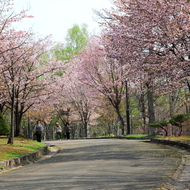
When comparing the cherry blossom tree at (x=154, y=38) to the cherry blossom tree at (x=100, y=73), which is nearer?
the cherry blossom tree at (x=154, y=38)

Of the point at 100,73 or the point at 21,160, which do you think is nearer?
the point at 21,160

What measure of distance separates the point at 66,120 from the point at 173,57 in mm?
41643

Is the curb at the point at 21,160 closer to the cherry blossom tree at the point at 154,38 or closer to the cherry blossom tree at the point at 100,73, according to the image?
the cherry blossom tree at the point at 154,38

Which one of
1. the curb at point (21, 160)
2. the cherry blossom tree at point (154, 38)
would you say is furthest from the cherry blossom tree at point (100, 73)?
the curb at point (21, 160)

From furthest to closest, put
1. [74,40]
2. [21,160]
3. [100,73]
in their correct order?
1. [74,40]
2. [100,73]
3. [21,160]

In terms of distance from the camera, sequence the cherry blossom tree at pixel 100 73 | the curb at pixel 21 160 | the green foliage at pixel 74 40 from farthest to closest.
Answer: the green foliage at pixel 74 40 → the cherry blossom tree at pixel 100 73 → the curb at pixel 21 160

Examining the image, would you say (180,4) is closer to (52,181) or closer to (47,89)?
(52,181)

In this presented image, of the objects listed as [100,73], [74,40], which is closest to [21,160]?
[100,73]

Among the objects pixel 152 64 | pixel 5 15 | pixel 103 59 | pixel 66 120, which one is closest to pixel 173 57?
→ pixel 152 64

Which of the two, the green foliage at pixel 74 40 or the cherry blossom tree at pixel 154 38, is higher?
the green foliage at pixel 74 40

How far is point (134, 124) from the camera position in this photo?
6125 cm

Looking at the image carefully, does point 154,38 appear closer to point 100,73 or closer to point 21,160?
point 21,160

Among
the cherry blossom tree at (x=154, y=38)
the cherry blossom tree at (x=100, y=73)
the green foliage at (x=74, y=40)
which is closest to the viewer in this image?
the cherry blossom tree at (x=154, y=38)

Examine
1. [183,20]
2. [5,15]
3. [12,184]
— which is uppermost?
[5,15]
